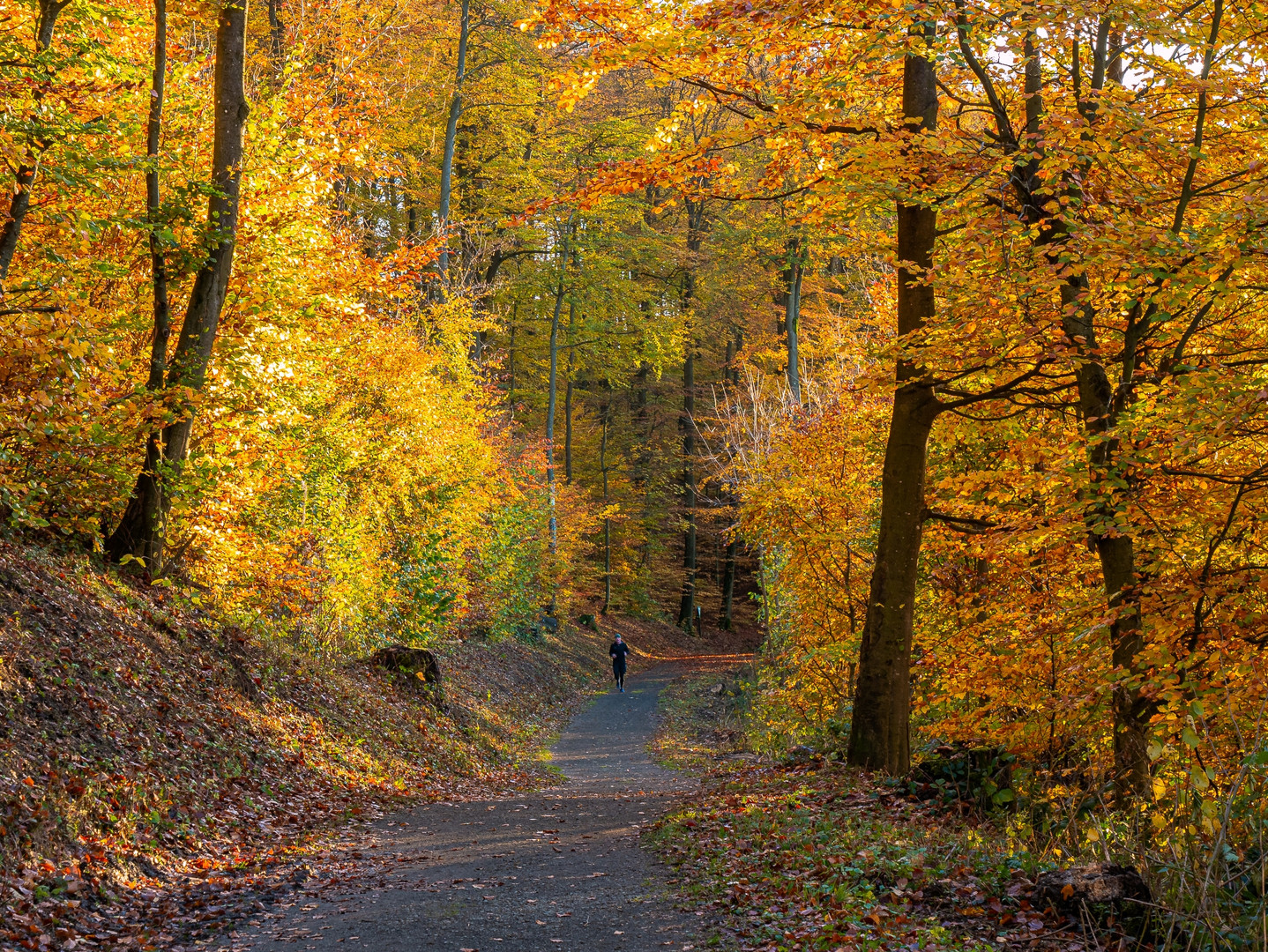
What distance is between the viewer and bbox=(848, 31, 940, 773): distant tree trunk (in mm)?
9344

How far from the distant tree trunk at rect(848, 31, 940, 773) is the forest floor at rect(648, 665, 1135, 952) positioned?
0.56 meters

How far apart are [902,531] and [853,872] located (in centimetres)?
386

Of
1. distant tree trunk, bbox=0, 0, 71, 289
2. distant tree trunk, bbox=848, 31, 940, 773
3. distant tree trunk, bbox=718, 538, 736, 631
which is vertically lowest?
distant tree trunk, bbox=718, 538, 736, 631

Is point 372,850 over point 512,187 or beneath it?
beneath

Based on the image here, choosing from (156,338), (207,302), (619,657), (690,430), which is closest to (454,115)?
(619,657)

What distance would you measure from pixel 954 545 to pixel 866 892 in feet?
A: 18.2

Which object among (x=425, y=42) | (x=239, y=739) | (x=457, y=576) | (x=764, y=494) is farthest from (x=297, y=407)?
(x=425, y=42)

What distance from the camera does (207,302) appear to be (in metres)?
10.8

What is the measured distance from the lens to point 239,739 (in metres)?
9.95

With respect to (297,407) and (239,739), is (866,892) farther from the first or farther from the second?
(297,407)

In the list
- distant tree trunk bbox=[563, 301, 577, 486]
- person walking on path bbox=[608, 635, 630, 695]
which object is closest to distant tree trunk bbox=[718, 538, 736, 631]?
distant tree trunk bbox=[563, 301, 577, 486]

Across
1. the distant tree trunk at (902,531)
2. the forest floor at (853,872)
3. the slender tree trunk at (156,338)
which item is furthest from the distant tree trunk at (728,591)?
the slender tree trunk at (156,338)

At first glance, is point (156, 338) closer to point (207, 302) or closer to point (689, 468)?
point (207, 302)

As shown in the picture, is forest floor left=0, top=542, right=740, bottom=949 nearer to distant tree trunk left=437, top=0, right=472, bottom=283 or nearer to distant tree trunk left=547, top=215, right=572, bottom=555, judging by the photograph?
distant tree trunk left=437, top=0, right=472, bottom=283
